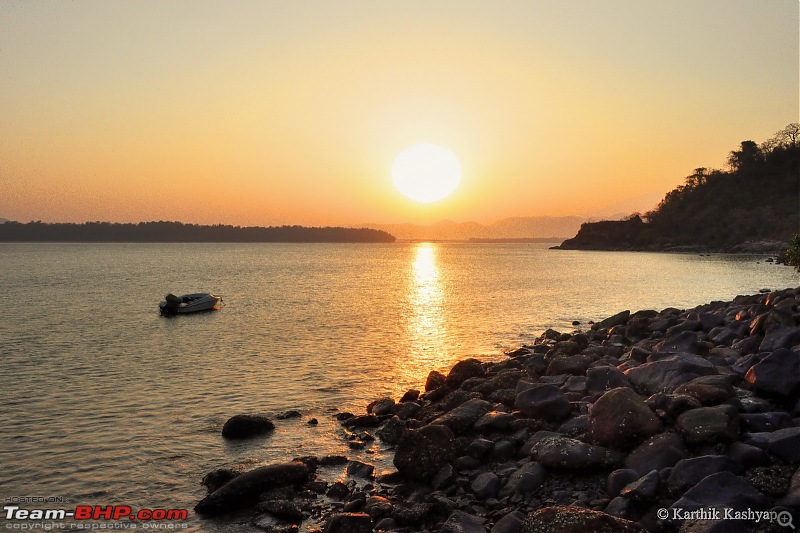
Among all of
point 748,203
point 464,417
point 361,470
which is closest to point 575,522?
point 361,470

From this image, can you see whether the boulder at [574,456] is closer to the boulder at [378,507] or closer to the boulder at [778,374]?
the boulder at [378,507]

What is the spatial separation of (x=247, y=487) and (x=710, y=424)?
10115 millimetres

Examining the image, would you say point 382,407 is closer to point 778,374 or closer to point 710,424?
point 710,424

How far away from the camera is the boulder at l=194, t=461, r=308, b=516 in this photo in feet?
39.7

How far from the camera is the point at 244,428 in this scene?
55.9 ft

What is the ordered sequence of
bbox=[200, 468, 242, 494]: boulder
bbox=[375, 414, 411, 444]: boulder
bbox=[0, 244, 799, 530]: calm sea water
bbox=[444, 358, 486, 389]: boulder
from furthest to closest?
1. bbox=[444, 358, 486, 389]: boulder
2. bbox=[375, 414, 411, 444]: boulder
3. bbox=[0, 244, 799, 530]: calm sea water
4. bbox=[200, 468, 242, 494]: boulder

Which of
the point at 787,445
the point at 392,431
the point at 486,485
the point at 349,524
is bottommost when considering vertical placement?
the point at 392,431

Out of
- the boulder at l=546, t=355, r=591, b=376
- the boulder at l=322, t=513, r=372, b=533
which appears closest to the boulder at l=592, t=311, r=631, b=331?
the boulder at l=546, t=355, r=591, b=376

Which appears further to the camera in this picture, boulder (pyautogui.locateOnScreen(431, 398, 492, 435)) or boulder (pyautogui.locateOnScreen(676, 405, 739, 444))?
boulder (pyautogui.locateOnScreen(431, 398, 492, 435))

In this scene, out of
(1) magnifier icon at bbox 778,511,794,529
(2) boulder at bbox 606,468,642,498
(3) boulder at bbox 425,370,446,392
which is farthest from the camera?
(3) boulder at bbox 425,370,446,392

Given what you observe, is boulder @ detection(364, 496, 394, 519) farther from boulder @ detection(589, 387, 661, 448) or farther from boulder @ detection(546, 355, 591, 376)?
boulder @ detection(546, 355, 591, 376)

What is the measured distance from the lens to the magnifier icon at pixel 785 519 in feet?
26.7

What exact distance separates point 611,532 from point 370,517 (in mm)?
4823

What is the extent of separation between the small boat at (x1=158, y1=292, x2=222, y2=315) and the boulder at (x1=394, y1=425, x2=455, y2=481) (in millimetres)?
42650
